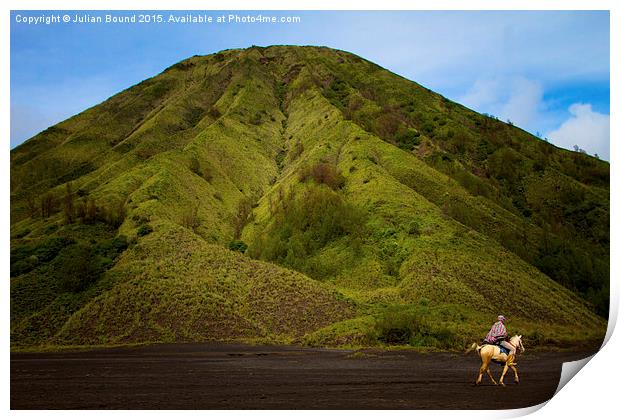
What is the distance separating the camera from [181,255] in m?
45.5

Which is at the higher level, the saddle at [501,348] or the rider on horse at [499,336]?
the rider on horse at [499,336]

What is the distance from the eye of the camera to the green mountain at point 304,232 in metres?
38.9

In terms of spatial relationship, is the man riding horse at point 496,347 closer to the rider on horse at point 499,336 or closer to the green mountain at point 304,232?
the rider on horse at point 499,336

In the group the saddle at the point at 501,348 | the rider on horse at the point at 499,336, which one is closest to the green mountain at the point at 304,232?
the saddle at the point at 501,348

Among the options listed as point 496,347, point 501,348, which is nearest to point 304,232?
point 501,348

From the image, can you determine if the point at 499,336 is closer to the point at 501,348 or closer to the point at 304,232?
the point at 501,348

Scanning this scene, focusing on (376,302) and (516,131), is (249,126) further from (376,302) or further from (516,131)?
(376,302)

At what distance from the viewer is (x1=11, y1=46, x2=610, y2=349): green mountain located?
38875mm

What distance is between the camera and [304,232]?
5309cm

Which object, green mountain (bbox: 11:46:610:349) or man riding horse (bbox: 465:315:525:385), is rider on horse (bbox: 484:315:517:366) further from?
green mountain (bbox: 11:46:610:349)

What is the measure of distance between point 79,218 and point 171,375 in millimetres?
34288

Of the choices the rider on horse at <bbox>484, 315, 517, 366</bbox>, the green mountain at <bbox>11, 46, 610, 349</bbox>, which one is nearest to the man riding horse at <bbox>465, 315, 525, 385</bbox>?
the rider on horse at <bbox>484, 315, 517, 366</bbox>

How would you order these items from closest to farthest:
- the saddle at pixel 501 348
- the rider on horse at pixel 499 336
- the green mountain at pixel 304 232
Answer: the rider on horse at pixel 499 336, the saddle at pixel 501 348, the green mountain at pixel 304 232

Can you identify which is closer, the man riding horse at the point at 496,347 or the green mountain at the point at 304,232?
the man riding horse at the point at 496,347
